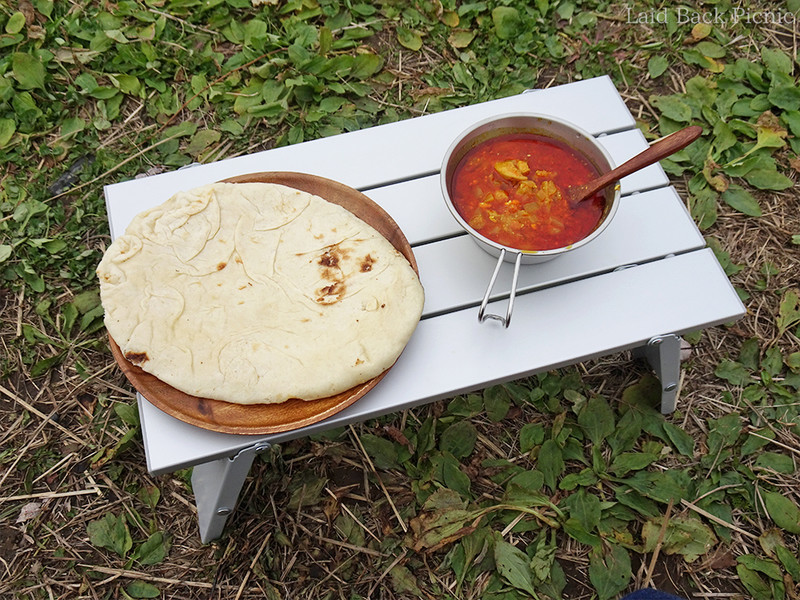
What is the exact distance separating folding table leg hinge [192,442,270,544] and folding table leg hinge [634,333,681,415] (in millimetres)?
1151

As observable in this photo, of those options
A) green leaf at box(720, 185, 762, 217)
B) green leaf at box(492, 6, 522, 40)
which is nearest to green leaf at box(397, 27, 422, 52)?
green leaf at box(492, 6, 522, 40)

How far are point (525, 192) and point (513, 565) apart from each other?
1.20 metres

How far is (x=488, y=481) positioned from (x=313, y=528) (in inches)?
24.3

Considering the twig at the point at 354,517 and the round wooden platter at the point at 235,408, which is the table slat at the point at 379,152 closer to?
the round wooden platter at the point at 235,408

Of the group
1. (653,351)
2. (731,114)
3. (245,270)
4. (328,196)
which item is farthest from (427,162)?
(731,114)

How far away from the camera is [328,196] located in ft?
6.20

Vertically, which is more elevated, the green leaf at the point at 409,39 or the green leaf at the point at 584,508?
the green leaf at the point at 409,39

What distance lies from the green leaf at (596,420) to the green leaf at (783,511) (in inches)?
22.2

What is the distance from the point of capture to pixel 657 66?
10.6 ft

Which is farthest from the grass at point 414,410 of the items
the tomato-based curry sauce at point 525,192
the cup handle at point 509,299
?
the tomato-based curry sauce at point 525,192

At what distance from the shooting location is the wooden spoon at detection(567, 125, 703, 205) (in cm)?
158

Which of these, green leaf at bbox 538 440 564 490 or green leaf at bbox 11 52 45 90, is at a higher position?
green leaf at bbox 11 52 45 90

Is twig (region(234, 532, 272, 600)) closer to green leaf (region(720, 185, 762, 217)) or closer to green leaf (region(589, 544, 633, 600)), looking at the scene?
green leaf (region(589, 544, 633, 600))

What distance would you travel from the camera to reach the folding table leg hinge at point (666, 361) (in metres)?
1.95
